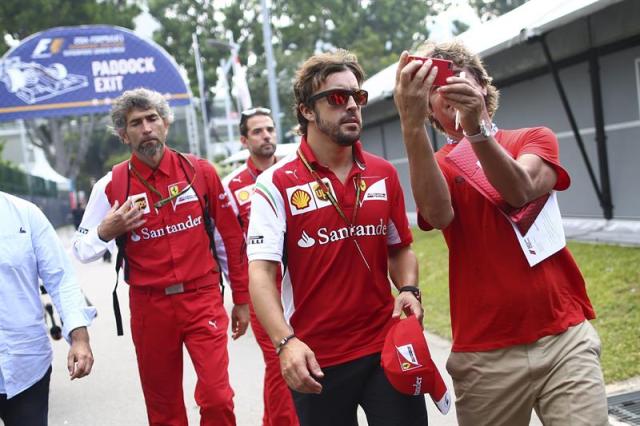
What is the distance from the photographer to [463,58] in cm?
327

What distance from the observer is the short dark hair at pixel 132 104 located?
511 centimetres

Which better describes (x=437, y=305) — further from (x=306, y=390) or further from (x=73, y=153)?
(x=73, y=153)

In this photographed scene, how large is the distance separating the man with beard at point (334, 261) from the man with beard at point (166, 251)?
4.53ft

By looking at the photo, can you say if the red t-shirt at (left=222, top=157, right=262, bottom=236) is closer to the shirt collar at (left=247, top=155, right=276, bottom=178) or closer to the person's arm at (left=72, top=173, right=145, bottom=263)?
the shirt collar at (left=247, top=155, right=276, bottom=178)

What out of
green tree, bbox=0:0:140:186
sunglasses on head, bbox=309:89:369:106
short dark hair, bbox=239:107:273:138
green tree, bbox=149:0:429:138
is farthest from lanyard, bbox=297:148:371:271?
green tree, bbox=149:0:429:138

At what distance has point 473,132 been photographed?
2.80 m

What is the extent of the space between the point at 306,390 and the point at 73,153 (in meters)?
57.7

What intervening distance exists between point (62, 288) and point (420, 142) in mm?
1938

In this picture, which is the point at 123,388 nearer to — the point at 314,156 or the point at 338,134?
the point at 314,156

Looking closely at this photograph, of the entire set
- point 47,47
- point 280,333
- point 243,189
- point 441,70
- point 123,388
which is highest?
point 47,47

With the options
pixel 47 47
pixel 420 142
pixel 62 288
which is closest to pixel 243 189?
pixel 62 288

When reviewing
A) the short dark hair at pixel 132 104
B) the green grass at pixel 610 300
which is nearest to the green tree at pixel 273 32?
the green grass at pixel 610 300

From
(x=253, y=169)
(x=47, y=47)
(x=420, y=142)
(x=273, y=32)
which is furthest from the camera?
(x=273, y=32)

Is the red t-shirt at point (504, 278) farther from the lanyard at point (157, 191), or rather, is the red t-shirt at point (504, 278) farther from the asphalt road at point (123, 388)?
the asphalt road at point (123, 388)
